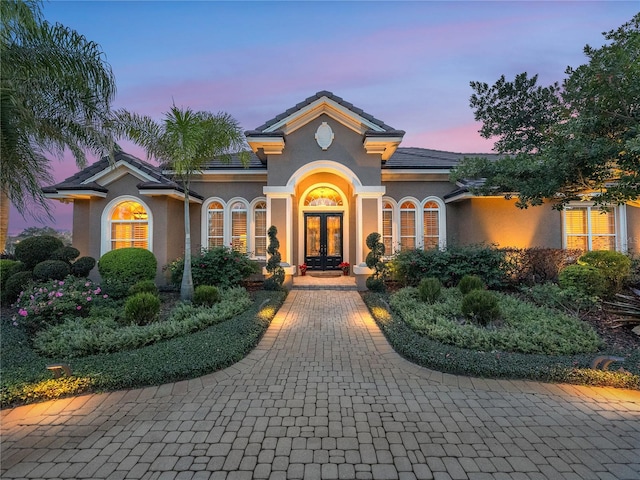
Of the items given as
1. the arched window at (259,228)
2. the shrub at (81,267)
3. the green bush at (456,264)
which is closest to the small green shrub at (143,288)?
the shrub at (81,267)

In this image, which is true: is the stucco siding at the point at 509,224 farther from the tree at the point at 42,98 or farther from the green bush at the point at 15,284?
the green bush at the point at 15,284

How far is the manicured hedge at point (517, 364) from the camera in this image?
4.62 meters

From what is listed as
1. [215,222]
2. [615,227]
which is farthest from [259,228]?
[615,227]

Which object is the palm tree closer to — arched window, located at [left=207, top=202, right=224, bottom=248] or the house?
the house

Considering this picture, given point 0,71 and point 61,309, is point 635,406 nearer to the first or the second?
point 61,309

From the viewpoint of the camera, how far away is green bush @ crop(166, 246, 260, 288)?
10664mm

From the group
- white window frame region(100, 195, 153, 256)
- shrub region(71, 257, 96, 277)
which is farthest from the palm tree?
shrub region(71, 257, 96, 277)

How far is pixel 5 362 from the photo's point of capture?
17.4ft

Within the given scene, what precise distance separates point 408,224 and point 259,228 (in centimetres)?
690

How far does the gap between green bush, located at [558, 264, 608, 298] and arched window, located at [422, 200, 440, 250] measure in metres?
5.96

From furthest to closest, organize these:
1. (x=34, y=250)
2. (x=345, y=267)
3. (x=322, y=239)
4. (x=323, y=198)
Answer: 1. (x=323, y=198)
2. (x=322, y=239)
3. (x=345, y=267)
4. (x=34, y=250)

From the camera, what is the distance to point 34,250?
9.80m

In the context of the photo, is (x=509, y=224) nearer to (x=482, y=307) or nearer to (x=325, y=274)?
(x=482, y=307)

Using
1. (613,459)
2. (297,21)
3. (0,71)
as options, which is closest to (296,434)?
(613,459)
